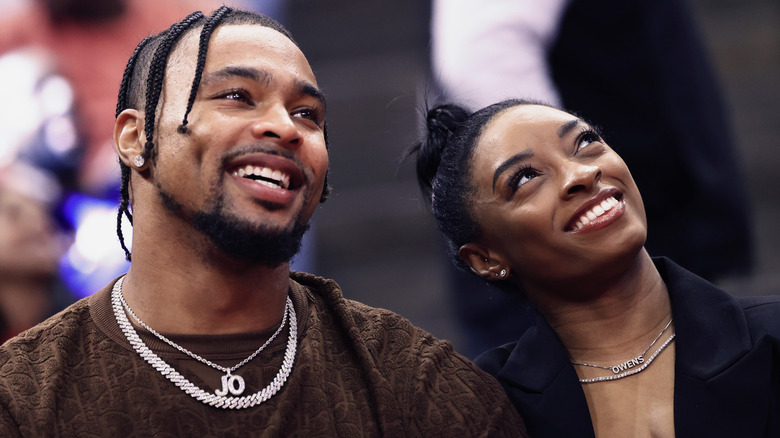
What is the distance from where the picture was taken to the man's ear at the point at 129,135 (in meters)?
2.45

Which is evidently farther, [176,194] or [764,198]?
[764,198]

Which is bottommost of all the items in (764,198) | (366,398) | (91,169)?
(764,198)

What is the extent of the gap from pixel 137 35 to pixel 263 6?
0.71 m

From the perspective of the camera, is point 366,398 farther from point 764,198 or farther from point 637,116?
point 764,198

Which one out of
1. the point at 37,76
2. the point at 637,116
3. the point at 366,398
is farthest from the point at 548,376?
the point at 37,76

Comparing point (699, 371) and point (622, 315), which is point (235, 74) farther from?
point (699, 371)

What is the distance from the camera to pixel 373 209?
18.6 ft

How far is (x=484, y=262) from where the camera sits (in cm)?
296

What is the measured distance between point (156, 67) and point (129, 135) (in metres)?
0.19

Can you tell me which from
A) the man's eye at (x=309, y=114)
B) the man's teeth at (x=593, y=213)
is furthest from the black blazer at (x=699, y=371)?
the man's eye at (x=309, y=114)

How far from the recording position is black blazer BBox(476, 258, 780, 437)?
2.40m

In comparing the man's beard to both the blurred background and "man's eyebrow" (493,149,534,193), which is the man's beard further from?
the blurred background

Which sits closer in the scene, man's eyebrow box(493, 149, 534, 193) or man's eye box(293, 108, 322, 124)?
man's eye box(293, 108, 322, 124)

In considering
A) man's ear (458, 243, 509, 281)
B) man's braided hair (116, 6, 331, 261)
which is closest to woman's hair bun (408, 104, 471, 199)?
man's ear (458, 243, 509, 281)
